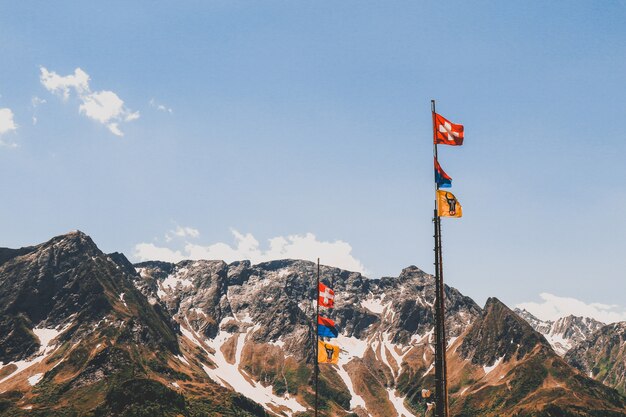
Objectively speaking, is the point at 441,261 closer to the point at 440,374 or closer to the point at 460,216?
the point at 460,216

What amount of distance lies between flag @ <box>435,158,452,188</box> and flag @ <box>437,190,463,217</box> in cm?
132

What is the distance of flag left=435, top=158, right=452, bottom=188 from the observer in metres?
35.5

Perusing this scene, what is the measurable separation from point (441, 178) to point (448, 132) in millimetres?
3273

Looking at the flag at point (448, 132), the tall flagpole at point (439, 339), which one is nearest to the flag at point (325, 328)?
the tall flagpole at point (439, 339)

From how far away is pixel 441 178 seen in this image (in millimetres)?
35688

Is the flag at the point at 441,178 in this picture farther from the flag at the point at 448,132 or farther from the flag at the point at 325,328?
the flag at the point at 325,328

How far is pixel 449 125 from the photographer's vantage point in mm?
35688

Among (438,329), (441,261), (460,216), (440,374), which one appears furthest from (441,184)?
(440,374)

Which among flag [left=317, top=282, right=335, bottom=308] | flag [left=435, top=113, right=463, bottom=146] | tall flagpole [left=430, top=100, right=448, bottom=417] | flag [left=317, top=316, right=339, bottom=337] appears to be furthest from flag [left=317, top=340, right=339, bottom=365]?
flag [left=435, top=113, right=463, bottom=146]

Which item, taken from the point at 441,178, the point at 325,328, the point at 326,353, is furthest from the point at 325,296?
the point at 441,178

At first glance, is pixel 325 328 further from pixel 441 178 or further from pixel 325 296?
pixel 441 178

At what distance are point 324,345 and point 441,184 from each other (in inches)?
957

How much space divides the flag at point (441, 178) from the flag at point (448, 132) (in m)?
1.76

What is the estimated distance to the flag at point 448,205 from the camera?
34125 millimetres
